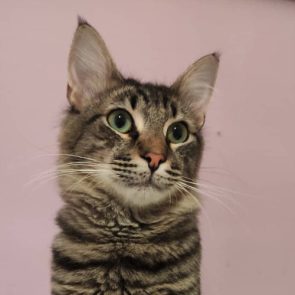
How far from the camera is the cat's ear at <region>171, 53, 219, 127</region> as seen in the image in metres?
0.97

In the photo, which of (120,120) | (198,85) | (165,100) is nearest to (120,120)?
(120,120)

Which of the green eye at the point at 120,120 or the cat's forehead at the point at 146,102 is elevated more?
the cat's forehead at the point at 146,102

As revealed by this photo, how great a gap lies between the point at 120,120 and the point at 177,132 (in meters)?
0.11

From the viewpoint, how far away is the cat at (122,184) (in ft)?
2.64

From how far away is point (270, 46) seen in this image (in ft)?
3.56

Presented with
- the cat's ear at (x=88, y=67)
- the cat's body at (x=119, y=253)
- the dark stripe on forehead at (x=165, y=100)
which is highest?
the cat's ear at (x=88, y=67)

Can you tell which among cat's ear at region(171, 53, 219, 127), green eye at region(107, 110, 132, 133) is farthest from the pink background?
green eye at region(107, 110, 132, 133)

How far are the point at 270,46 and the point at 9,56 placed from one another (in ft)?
1.88

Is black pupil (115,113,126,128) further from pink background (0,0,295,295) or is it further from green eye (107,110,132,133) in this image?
pink background (0,0,295,295)

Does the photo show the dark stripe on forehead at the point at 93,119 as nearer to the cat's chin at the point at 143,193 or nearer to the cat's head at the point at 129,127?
the cat's head at the point at 129,127

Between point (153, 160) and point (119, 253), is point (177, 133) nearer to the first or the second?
point (153, 160)

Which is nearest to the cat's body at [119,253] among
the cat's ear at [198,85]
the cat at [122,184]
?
the cat at [122,184]

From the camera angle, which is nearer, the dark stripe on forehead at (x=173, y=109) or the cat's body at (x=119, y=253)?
the cat's body at (x=119, y=253)

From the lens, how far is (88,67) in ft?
3.03
